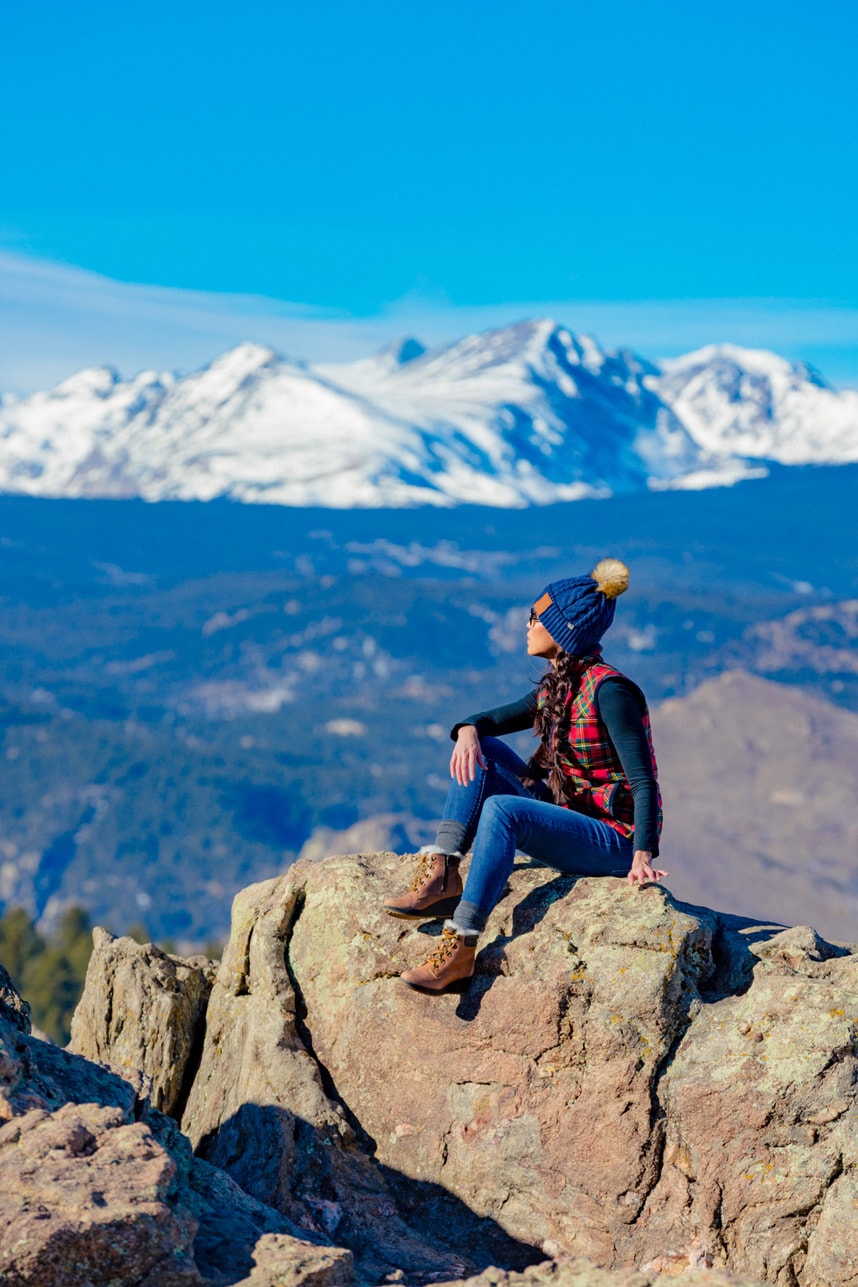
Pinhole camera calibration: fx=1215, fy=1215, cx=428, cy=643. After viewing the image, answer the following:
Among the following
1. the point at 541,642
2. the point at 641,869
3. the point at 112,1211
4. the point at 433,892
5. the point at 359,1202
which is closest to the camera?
the point at 112,1211

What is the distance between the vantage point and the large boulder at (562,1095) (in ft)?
30.5

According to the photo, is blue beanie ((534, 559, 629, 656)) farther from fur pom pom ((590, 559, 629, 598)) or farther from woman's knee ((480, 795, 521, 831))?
woman's knee ((480, 795, 521, 831))

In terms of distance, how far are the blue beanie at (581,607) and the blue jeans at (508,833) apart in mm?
1161

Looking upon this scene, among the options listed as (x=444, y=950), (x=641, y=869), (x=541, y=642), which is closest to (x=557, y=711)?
(x=541, y=642)

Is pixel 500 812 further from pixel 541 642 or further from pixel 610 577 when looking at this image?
pixel 610 577

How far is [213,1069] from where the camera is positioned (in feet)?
38.9

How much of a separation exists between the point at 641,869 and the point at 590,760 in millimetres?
1046

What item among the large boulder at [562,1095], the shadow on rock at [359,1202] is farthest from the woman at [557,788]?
the shadow on rock at [359,1202]

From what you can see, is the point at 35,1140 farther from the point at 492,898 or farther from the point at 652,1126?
the point at 652,1126

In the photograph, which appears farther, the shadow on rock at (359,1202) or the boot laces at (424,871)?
the boot laces at (424,871)

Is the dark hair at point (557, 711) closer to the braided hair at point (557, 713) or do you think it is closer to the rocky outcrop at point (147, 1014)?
the braided hair at point (557, 713)

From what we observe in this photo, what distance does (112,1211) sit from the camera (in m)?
7.08

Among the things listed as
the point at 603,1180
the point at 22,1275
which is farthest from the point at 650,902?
the point at 22,1275

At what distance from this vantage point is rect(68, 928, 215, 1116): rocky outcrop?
12227 mm
